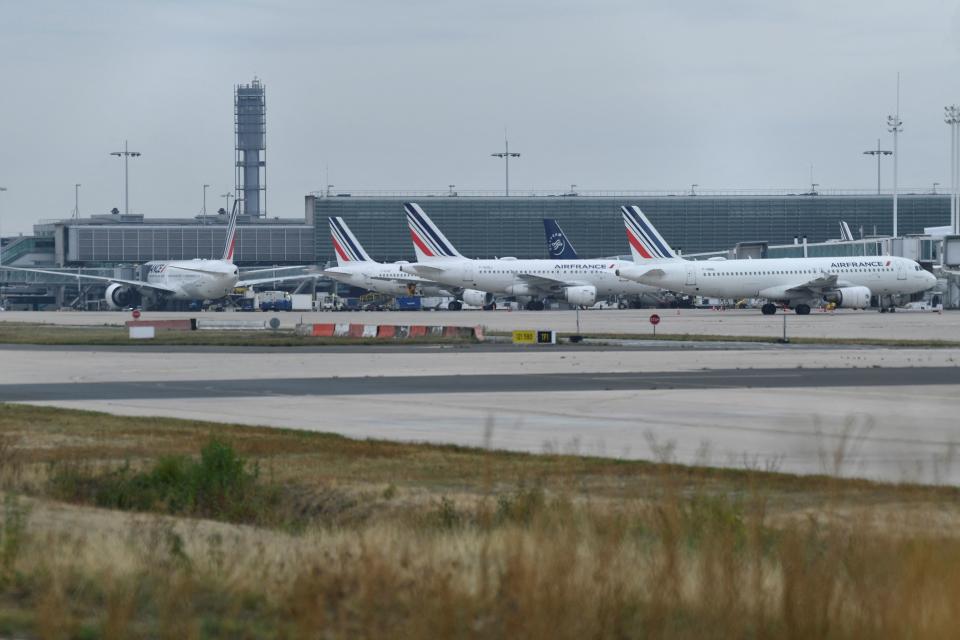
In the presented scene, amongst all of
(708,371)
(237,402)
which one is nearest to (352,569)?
(237,402)

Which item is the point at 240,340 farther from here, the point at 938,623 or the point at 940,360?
the point at 938,623

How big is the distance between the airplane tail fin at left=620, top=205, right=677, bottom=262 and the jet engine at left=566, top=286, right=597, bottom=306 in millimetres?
4679

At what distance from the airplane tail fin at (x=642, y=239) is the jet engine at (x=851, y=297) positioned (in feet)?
51.7

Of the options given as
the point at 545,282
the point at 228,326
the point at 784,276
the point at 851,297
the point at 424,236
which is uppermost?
the point at 424,236

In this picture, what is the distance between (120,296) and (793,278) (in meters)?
59.6

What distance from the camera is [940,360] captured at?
37.9 meters

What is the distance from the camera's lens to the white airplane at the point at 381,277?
11550cm

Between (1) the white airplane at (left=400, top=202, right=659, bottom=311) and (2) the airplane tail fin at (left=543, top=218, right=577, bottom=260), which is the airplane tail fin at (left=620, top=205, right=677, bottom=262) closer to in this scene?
(1) the white airplane at (left=400, top=202, right=659, bottom=311)

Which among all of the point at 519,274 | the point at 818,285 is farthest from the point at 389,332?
the point at 519,274

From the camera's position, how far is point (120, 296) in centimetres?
12119

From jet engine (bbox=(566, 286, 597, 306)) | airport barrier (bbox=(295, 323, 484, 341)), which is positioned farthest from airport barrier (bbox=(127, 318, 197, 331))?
jet engine (bbox=(566, 286, 597, 306))

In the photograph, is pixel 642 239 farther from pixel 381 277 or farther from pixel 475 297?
pixel 381 277

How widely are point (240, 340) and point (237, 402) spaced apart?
97.1 ft

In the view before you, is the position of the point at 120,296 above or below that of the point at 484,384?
above
